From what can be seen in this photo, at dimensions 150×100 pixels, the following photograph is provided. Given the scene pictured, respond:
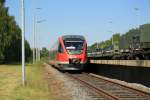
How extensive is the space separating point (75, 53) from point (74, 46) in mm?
686

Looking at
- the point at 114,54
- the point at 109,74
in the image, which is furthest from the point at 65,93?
the point at 114,54

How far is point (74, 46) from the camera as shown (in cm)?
3672

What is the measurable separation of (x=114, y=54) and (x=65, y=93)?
83.9ft

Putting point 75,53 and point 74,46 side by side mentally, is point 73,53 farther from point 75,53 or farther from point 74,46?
point 74,46

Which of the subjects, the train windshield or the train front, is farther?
the train windshield

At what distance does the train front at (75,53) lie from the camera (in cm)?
3622

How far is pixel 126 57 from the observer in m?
39.6

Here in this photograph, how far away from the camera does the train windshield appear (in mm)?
36562

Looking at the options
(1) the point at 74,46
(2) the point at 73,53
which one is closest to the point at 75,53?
(2) the point at 73,53

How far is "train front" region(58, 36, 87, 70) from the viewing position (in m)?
36.2

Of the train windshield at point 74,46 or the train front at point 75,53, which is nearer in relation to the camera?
the train front at point 75,53

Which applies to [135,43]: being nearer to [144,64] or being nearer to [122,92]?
[144,64]

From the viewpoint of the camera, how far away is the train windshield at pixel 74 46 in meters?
36.6

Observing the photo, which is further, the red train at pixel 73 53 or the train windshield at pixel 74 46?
the train windshield at pixel 74 46
